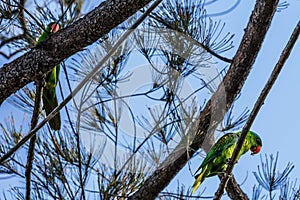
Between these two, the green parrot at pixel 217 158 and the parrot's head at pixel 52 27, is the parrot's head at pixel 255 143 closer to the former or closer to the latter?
the green parrot at pixel 217 158

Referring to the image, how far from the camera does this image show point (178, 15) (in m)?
1.70

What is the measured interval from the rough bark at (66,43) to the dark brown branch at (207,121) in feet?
1.55

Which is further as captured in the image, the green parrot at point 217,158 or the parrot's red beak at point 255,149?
the parrot's red beak at point 255,149

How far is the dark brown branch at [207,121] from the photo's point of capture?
4.92 ft

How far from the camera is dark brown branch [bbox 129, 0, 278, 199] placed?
4.92ft

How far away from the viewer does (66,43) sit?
114cm

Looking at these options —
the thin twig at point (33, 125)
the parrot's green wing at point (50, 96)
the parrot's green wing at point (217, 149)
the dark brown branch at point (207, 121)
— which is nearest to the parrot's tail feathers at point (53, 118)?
the parrot's green wing at point (50, 96)

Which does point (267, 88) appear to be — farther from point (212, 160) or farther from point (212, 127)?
point (212, 160)

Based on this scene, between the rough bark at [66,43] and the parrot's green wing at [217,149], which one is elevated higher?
the parrot's green wing at [217,149]

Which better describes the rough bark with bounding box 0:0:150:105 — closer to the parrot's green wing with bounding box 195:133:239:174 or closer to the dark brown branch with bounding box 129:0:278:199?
the dark brown branch with bounding box 129:0:278:199

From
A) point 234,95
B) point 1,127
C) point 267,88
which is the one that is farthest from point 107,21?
point 1,127

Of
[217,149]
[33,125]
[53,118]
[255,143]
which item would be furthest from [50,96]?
[255,143]

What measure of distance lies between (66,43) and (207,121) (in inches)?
24.4

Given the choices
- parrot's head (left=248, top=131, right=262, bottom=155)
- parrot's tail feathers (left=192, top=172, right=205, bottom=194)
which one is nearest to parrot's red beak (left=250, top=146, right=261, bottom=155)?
parrot's head (left=248, top=131, right=262, bottom=155)
